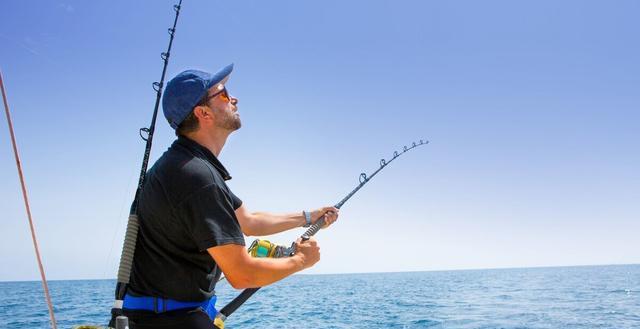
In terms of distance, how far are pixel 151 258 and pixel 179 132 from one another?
24.9 inches

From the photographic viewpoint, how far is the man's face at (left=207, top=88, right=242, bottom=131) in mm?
2473

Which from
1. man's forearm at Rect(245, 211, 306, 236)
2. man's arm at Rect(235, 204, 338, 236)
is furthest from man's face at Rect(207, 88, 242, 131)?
man's forearm at Rect(245, 211, 306, 236)

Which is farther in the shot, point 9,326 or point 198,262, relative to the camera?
point 9,326

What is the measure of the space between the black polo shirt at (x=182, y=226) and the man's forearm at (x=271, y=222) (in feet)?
3.69

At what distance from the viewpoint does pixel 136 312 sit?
220 centimetres

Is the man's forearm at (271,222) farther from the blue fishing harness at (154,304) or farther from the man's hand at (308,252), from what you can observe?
the blue fishing harness at (154,304)

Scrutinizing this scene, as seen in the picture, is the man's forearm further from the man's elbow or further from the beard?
the man's elbow

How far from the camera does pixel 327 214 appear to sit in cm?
394

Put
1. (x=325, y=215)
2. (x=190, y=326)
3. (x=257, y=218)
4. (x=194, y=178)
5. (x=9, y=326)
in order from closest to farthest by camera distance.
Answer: (x=194, y=178) → (x=190, y=326) → (x=257, y=218) → (x=325, y=215) → (x=9, y=326)

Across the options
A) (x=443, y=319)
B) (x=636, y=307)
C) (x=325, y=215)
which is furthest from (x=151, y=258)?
(x=636, y=307)

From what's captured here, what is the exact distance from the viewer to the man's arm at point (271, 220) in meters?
3.37

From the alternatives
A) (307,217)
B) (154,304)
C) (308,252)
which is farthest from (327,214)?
(154,304)

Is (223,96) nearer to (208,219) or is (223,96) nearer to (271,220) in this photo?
(208,219)

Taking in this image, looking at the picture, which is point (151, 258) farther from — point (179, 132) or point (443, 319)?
point (443, 319)
